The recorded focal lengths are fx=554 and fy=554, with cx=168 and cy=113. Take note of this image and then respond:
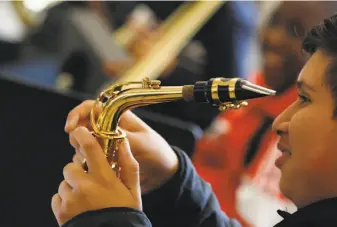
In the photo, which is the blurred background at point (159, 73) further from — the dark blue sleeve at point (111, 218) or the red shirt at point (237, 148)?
the dark blue sleeve at point (111, 218)

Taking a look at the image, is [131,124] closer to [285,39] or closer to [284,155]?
[284,155]

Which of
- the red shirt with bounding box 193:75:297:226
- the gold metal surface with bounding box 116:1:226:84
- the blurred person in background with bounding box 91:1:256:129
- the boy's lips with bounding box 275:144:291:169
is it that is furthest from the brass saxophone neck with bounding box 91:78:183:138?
the gold metal surface with bounding box 116:1:226:84

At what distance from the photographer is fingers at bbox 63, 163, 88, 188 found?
54cm

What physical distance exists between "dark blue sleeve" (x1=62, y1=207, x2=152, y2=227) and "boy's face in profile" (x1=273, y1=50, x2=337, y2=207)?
151 mm

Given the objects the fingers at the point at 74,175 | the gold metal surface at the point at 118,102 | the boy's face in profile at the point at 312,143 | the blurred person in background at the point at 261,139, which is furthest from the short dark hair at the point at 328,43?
the blurred person in background at the point at 261,139

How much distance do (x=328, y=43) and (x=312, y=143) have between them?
10 centimetres

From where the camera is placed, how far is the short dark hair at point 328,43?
Result: 52 cm

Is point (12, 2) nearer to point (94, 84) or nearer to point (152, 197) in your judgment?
point (94, 84)

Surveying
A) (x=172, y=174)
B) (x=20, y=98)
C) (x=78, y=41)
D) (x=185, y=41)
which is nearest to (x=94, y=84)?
(x=78, y=41)

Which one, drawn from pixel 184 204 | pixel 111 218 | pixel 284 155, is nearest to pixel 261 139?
pixel 184 204

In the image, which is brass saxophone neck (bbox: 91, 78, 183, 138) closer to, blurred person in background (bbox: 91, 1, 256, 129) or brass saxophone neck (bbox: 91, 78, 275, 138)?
brass saxophone neck (bbox: 91, 78, 275, 138)

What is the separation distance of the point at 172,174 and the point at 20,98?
0.89ft

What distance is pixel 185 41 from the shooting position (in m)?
1.54

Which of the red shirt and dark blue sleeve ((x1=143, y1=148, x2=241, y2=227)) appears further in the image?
the red shirt
